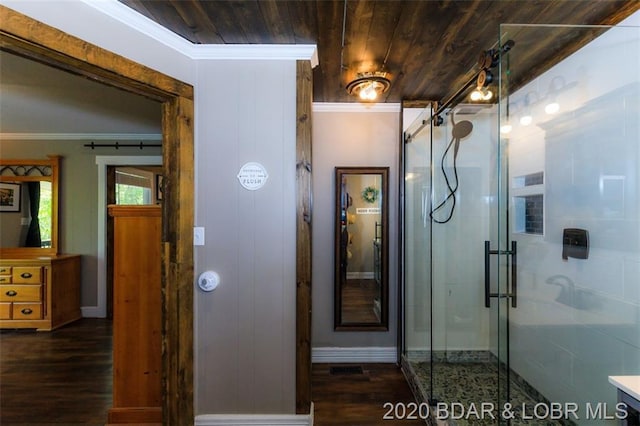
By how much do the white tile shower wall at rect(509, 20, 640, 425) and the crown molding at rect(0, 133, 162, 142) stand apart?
4113mm

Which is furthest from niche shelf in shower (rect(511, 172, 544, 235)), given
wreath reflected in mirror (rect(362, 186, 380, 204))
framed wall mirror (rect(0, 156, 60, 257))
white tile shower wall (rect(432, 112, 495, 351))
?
framed wall mirror (rect(0, 156, 60, 257))

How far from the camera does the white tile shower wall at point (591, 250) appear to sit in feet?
4.76

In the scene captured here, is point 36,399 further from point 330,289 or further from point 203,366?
point 330,289

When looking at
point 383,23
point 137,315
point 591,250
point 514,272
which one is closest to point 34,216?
point 137,315

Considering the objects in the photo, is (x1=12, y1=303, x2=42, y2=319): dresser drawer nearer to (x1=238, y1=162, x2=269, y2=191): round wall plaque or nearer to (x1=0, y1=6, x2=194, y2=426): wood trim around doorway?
(x1=0, y1=6, x2=194, y2=426): wood trim around doorway

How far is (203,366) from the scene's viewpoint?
1.80 m

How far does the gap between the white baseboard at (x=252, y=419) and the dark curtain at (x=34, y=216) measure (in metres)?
3.75

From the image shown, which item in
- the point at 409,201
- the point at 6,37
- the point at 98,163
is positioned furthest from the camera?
the point at 98,163

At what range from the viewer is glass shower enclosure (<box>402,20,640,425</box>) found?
4.93 ft

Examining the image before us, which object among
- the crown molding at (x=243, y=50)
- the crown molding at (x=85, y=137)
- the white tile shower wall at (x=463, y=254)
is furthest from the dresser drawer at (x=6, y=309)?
the white tile shower wall at (x=463, y=254)

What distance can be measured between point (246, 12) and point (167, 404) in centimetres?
229

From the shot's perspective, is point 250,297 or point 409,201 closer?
point 250,297

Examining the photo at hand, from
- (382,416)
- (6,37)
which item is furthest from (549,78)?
(6,37)

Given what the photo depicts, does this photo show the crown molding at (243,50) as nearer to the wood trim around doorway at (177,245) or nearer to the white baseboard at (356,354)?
the wood trim around doorway at (177,245)
